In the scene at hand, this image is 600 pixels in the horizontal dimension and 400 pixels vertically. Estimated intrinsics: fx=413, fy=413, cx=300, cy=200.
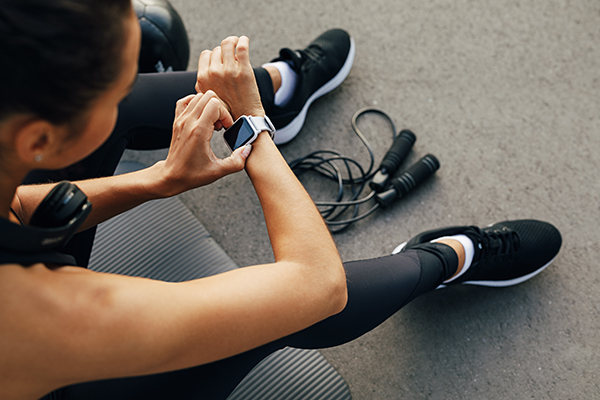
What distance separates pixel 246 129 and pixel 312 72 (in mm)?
669

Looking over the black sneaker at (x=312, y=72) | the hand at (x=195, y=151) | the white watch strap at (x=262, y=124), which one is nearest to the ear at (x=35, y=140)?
the hand at (x=195, y=151)

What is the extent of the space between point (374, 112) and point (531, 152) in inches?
21.1

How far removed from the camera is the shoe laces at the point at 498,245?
1.15m

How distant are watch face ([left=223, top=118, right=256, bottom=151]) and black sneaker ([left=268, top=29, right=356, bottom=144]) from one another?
0.42 m

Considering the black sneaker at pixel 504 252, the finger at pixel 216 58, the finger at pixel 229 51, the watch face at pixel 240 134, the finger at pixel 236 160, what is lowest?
the black sneaker at pixel 504 252

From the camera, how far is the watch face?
771 millimetres

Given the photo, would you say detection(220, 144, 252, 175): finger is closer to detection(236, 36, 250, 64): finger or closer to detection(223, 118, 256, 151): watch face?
detection(223, 118, 256, 151): watch face

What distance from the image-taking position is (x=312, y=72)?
136 cm

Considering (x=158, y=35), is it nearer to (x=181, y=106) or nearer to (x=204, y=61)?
(x=204, y=61)

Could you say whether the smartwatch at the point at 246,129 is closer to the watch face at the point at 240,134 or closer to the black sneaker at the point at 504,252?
the watch face at the point at 240,134

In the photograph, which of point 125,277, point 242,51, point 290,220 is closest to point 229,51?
point 242,51

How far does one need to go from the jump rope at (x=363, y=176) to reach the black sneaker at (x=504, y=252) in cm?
19

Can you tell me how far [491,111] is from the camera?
143 centimetres

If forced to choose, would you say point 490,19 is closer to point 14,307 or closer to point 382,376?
point 382,376
